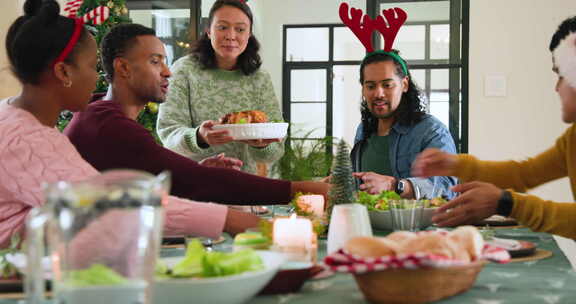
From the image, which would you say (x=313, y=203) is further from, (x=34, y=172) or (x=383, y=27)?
(x=383, y=27)

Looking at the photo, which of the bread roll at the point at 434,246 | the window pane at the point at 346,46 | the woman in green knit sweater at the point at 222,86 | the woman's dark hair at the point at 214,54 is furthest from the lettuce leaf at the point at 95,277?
the window pane at the point at 346,46

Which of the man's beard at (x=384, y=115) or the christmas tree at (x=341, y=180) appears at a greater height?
the man's beard at (x=384, y=115)

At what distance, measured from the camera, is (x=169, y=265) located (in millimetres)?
985

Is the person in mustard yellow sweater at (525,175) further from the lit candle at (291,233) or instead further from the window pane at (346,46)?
the window pane at (346,46)

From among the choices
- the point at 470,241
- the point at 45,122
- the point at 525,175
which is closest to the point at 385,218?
the point at 525,175

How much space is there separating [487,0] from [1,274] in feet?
13.8

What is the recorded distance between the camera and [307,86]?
9.12 metres

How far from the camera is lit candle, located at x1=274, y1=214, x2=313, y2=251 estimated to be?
115cm

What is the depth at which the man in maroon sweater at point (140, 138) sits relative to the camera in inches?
69.6

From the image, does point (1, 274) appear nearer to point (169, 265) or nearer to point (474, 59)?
point (169, 265)

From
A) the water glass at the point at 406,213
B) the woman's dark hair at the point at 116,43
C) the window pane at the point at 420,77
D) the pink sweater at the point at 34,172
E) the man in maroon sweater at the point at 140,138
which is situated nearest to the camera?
the pink sweater at the point at 34,172

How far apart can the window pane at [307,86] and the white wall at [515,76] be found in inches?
179

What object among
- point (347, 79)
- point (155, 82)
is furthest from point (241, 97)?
point (347, 79)

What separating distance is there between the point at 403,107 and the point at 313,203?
1114 millimetres
